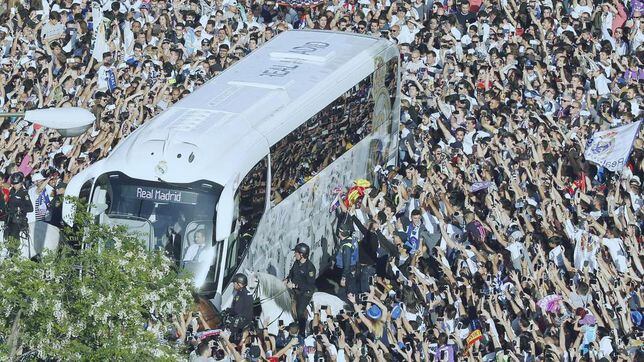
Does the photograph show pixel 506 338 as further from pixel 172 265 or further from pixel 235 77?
pixel 235 77

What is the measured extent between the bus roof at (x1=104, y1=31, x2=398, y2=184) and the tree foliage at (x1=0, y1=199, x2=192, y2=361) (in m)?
5.51

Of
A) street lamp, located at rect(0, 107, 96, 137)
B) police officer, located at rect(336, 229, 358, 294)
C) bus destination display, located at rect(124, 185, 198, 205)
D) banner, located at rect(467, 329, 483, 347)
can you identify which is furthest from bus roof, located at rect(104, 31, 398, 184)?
street lamp, located at rect(0, 107, 96, 137)

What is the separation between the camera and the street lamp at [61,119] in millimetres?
19688

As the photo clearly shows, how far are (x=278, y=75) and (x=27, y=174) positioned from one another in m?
4.66

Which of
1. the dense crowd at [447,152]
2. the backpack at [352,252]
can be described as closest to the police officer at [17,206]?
the dense crowd at [447,152]

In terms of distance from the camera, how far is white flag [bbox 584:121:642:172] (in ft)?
101

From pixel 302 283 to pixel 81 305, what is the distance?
766cm

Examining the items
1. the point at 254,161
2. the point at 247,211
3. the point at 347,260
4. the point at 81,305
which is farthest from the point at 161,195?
the point at 81,305

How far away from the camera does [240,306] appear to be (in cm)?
2675

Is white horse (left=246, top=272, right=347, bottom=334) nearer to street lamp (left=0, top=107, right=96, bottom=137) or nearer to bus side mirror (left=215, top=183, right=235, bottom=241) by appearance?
bus side mirror (left=215, top=183, right=235, bottom=241)

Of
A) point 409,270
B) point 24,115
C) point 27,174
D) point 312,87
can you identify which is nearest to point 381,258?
point 409,270

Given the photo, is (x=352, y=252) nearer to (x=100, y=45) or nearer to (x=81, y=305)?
(x=81, y=305)

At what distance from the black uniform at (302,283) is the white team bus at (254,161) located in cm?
29

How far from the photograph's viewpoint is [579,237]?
92.3 feet
